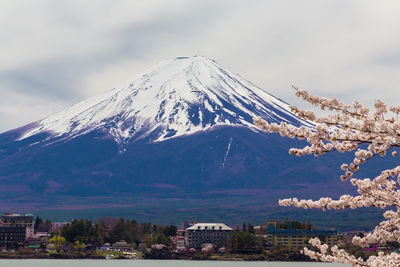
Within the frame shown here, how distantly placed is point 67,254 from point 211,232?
111 ft

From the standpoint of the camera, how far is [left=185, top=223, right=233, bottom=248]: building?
520 ft

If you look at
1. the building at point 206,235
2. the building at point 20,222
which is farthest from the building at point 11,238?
the building at point 206,235

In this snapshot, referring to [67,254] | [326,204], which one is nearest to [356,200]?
[326,204]

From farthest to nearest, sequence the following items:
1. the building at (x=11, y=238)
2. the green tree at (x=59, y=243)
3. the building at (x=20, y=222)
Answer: the building at (x=20, y=222) → the building at (x=11, y=238) → the green tree at (x=59, y=243)

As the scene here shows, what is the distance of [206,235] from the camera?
160 metres

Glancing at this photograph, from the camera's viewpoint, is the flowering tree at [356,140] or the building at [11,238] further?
the building at [11,238]

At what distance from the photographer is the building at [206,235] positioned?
159m

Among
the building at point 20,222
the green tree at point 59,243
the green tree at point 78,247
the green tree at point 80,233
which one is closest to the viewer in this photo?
the green tree at point 78,247

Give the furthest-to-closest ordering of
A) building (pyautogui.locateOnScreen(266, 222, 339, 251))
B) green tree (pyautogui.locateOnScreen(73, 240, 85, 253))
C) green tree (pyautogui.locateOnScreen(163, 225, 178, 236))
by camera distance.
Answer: green tree (pyautogui.locateOnScreen(163, 225, 178, 236)), building (pyautogui.locateOnScreen(266, 222, 339, 251)), green tree (pyautogui.locateOnScreen(73, 240, 85, 253))

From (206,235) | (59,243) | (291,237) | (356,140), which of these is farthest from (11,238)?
(356,140)

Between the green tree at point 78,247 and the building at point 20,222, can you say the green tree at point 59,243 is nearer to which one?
the green tree at point 78,247

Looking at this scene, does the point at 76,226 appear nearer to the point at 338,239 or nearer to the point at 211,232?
the point at 211,232

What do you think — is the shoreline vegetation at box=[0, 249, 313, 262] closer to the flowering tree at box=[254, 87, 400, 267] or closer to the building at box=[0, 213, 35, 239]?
the building at box=[0, 213, 35, 239]

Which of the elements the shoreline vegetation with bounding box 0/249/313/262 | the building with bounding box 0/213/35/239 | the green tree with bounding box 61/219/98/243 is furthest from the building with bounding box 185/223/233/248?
the building with bounding box 0/213/35/239
